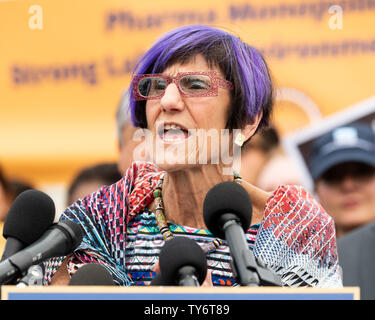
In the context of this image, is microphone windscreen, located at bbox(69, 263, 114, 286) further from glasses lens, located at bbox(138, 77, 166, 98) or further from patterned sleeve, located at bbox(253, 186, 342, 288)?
glasses lens, located at bbox(138, 77, 166, 98)

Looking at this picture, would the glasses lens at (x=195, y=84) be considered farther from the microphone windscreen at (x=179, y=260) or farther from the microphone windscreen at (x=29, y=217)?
the microphone windscreen at (x=179, y=260)

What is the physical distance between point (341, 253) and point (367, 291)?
31 centimetres

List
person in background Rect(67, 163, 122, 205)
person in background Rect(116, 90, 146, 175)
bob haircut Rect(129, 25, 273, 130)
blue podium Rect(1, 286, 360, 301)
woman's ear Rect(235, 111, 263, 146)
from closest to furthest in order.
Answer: blue podium Rect(1, 286, 360, 301) → bob haircut Rect(129, 25, 273, 130) → woman's ear Rect(235, 111, 263, 146) → person in background Rect(116, 90, 146, 175) → person in background Rect(67, 163, 122, 205)

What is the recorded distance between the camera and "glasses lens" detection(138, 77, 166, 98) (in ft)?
8.44

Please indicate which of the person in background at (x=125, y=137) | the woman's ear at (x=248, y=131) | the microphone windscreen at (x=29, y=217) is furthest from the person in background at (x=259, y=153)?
the microphone windscreen at (x=29, y=217)

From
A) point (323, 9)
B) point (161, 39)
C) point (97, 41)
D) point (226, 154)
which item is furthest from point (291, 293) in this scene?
point (97, 41)

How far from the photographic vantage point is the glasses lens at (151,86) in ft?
8.44

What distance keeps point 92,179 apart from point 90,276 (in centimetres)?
273

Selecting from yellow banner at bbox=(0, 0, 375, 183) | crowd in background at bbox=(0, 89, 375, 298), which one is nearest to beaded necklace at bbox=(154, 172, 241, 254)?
crowd in background at bbox=(0, 89, 375, 298)

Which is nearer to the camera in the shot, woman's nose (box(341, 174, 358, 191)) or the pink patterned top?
the pink patterned top

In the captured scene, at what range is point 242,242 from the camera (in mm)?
1865

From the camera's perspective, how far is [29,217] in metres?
2.02

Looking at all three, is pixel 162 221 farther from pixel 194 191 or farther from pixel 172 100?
pixel 172 100
